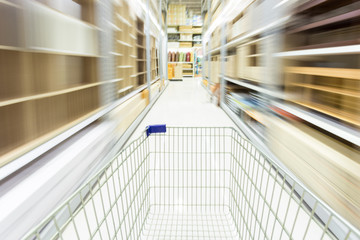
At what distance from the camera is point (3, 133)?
1.19 meters

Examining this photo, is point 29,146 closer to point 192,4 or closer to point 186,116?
point 186,116

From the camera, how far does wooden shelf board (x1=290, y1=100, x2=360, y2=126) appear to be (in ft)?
3.62

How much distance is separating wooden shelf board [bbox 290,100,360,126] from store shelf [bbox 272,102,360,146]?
0.12ft

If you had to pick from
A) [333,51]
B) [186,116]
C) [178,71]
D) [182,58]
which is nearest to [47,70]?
[333,51]

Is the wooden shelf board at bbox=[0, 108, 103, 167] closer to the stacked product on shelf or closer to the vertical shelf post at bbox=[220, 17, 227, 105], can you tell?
the vertical shelf post at bbox=[220, 17, 227, 105]

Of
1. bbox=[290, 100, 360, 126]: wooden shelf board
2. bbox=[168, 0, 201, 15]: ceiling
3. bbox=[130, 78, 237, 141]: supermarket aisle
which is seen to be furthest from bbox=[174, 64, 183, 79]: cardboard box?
bbox=[290, 100, 360, 126]: wooden shelf board

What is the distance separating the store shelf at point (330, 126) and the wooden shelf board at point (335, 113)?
1.4 inches

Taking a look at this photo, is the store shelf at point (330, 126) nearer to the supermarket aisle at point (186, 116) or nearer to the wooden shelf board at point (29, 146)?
the wooden shelf board at point (29, 146)

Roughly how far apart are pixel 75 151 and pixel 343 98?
4.81 ft

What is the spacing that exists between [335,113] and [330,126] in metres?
0.09

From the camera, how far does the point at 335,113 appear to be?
4.05 feet

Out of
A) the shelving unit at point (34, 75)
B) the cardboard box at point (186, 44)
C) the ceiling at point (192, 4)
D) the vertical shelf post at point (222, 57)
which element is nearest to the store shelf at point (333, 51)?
the shelving unit at point (34, 75)

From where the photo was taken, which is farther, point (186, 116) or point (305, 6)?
point (186, 116)

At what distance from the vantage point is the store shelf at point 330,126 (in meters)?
1.04
